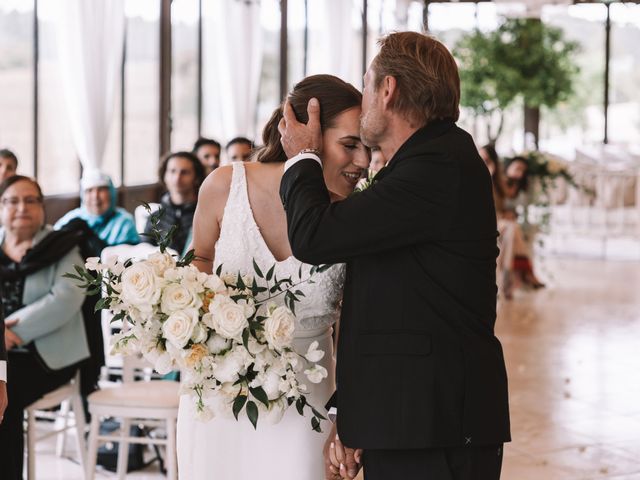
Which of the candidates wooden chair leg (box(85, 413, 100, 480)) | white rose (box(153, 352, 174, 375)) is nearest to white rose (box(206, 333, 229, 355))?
white rose (box(153, 352, 174, 375))

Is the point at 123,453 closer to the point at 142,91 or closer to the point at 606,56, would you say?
the point at 142,91

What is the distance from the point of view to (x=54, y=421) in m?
6.03

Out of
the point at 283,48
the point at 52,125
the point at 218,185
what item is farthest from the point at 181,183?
the point at 283,48

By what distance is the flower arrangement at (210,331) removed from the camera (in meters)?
2.45

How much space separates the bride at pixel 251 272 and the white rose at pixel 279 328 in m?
0.22

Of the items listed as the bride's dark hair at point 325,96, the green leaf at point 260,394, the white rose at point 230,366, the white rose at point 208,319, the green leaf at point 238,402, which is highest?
the bride's dark hair at point 325,96

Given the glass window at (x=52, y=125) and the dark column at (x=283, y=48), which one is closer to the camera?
the glass window at (x=52, y=125)

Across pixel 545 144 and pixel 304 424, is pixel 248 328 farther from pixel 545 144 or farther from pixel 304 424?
pixel 545 144

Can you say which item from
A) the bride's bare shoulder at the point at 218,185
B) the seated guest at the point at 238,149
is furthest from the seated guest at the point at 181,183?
the bride's bare shoulder at the point at 218,185

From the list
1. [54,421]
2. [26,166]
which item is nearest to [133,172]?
[26,166]

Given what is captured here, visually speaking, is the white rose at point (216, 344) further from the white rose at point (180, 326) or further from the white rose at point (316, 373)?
the white rose at point (316, 373)

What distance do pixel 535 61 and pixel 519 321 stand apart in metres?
7.98

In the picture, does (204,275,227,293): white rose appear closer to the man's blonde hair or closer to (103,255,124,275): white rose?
(103,255,124,275): white rose

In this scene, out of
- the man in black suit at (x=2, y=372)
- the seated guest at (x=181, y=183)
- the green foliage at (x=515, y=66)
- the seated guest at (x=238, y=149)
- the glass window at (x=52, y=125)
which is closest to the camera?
the man in black suit at (x=2, y=372)
